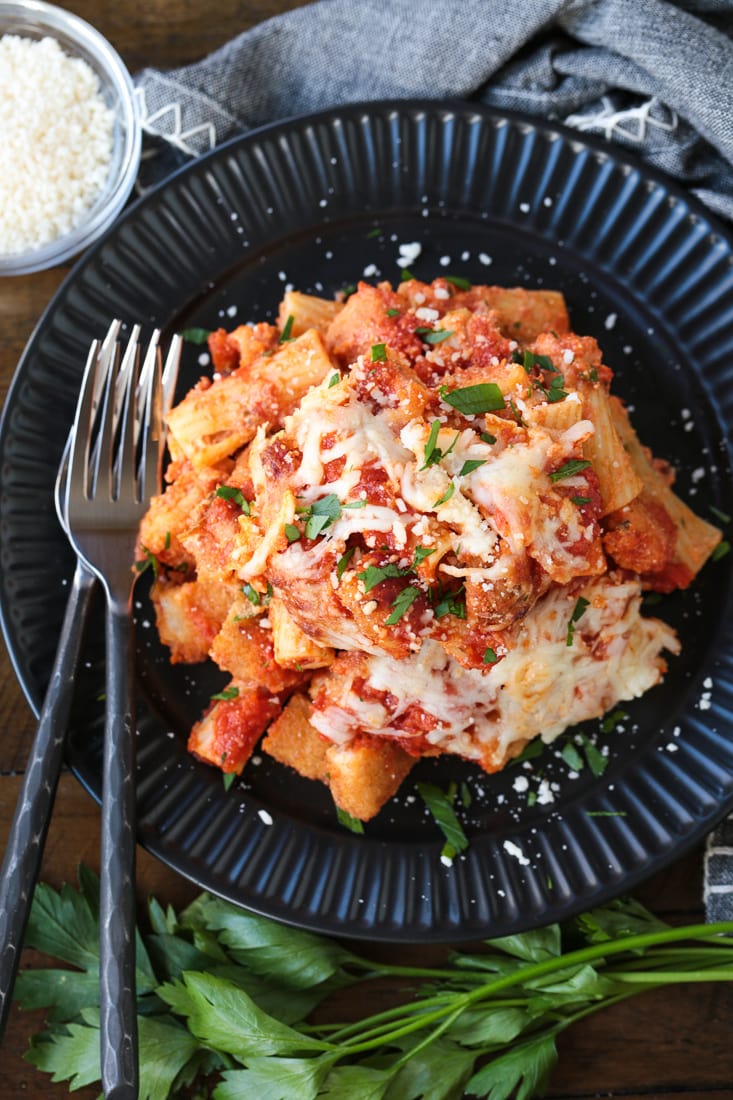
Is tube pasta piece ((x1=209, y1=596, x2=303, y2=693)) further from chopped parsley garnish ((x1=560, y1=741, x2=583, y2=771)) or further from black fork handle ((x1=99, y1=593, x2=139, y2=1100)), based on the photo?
chopped parsley garnish ((x1=560, y1=741, x2=583, y2=771))

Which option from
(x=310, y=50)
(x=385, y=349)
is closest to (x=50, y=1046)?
(x=385, y=349)

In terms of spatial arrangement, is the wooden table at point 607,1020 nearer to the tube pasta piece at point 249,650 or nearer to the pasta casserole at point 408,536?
the pasta casserole at point 408,536

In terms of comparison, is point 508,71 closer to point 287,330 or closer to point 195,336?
point 287,330

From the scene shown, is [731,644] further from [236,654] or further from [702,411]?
[236,654]

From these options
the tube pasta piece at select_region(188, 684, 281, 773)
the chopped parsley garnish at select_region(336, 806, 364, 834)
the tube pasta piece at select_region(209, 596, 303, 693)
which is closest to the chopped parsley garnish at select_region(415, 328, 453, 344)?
the tube pasta piece at select_region(209, 596, 303, 693)

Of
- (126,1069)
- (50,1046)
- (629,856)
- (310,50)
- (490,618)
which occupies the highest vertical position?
(310,50)

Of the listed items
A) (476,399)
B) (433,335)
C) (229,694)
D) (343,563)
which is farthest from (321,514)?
(229,694)

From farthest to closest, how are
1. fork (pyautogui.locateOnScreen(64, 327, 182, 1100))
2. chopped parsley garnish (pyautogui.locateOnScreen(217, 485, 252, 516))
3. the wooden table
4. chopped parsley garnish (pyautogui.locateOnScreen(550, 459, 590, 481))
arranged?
1. the wooden table
2. fork (pyautogui.locateOnScreen(64, 327, 182, 1100))
3. chopped parsley garnish (pyautogui.locateOnScreen(217, 485, 252, 516))
4. chopped parsley garnish (pyautogui.locateOnScreen(550, 459, 590, 481))
